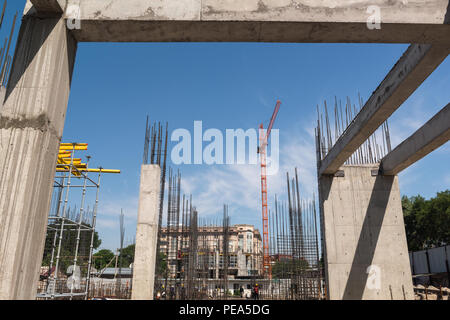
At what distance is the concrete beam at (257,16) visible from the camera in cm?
404

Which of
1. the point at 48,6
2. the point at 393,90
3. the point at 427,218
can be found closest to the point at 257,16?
the point at 48,6

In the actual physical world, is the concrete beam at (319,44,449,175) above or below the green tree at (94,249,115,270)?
above

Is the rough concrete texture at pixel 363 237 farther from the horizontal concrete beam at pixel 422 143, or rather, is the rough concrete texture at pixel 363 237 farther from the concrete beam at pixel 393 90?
the concrete beam at pixel 393 90

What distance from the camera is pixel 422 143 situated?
8.16 metres

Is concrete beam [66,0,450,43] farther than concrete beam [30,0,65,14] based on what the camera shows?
Yes

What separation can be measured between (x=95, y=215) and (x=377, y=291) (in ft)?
30.1

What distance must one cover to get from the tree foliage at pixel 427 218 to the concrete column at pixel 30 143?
30.9m

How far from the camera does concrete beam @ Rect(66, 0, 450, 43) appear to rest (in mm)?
4039

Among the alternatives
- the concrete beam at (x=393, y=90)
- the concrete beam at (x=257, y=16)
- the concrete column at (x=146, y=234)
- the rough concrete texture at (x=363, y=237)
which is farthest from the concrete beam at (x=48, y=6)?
the rough concrete texture at (x=363, y=237)

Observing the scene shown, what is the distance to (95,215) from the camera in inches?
442

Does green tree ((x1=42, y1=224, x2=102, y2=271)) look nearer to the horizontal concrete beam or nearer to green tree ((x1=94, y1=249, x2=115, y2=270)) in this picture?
the horizontal concrete beam

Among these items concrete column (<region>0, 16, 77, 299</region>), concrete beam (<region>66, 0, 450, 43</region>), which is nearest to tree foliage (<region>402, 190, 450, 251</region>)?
concrete beam (<region>66, 0, 450, 43</region>)

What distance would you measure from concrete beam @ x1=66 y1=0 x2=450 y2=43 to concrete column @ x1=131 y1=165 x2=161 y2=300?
6548mm
